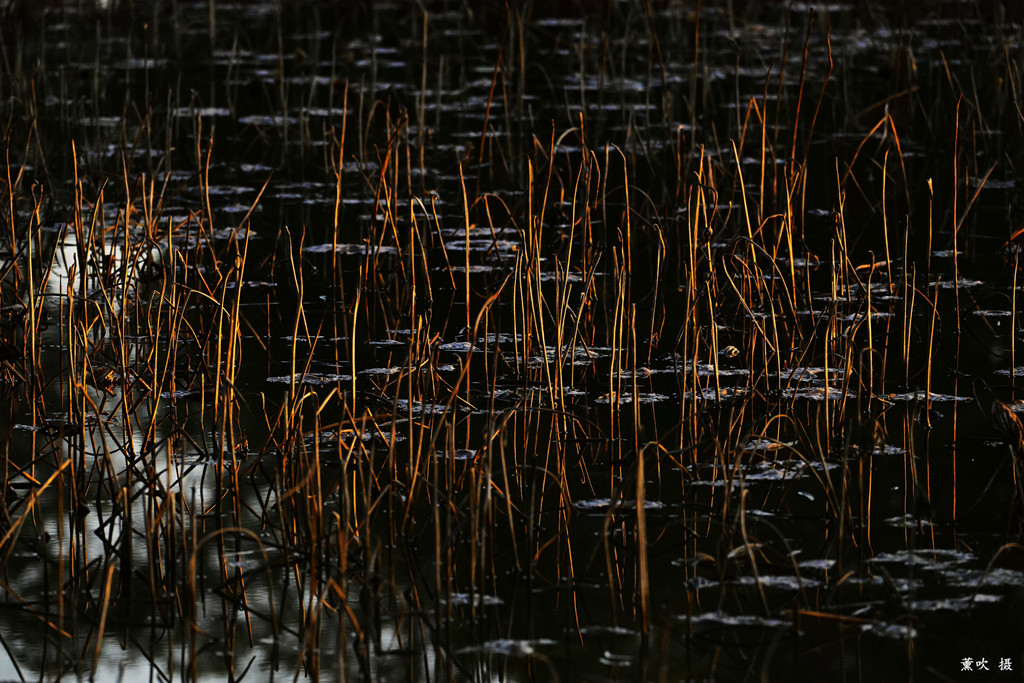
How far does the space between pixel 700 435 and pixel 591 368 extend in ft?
1.78

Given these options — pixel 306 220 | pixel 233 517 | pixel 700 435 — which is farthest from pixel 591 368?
pixel 306 220

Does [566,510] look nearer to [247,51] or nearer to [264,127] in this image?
[264,127]

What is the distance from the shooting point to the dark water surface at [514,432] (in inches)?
97.6

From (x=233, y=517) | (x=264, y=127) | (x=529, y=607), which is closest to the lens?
(x=529, y=607)

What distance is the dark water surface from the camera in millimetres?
2479

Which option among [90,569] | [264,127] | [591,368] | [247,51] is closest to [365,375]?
[591,368]

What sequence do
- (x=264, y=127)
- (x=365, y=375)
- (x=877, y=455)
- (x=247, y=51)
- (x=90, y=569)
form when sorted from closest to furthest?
(x=90, y=569) < (x=877, y=455) < (x=365, y=375) < (x=264, y=127) < (x=247, y=51)

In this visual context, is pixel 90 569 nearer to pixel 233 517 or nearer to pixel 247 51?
pixel 233 517

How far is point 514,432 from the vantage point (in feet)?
11.6

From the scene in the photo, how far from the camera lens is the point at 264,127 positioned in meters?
7.39

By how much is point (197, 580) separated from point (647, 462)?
1.05 m

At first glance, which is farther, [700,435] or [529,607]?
[700,435]

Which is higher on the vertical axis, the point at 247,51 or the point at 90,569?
the point at 247,51

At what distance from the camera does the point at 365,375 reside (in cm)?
397
